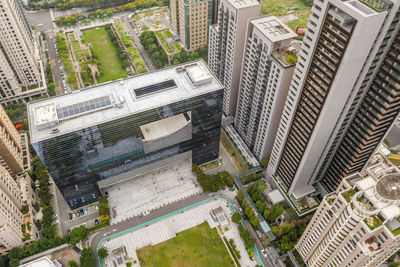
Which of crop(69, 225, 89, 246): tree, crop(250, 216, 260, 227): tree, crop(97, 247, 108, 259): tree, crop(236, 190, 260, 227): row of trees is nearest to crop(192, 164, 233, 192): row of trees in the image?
crop(236, 190, 260, 227): row of trees

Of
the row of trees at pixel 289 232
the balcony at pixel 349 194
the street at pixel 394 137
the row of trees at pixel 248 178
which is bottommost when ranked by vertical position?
the balcony at pixel 349 194

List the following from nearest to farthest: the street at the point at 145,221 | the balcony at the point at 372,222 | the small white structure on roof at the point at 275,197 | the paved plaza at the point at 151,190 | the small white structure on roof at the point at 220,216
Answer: the balcony at the point at 372,222 → the street at the point at 145,221 → the small white structure on roof at the point at 220,216 → the small white structure on roof at the point at 275,197 → the paved plaza at the point at 151,190

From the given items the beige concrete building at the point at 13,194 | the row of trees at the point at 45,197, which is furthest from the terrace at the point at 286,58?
the row of trees at the point at 45,197

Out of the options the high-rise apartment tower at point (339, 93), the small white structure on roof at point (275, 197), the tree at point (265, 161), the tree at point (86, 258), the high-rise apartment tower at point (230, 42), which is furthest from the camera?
the tree at point (265, 161)

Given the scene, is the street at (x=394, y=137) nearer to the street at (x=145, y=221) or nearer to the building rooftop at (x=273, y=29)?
the building rooftop at (x=273, y=29)

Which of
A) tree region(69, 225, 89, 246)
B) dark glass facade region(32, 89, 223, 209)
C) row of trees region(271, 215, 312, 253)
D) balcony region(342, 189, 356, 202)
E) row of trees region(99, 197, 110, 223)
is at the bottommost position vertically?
balcony region(342, 189, 356, 202)

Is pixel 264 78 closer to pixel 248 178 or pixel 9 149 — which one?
pixel 248 178

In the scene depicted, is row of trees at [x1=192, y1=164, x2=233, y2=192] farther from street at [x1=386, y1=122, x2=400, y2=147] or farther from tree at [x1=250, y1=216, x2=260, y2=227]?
street at [x1=386, y1=122, x2=400, y2=147]
